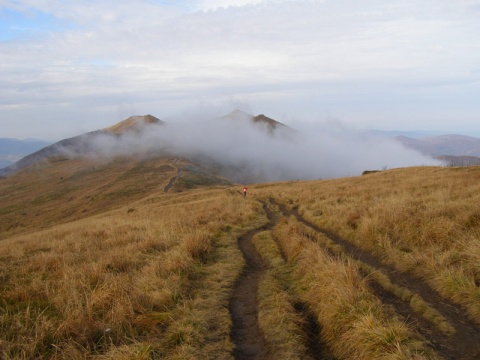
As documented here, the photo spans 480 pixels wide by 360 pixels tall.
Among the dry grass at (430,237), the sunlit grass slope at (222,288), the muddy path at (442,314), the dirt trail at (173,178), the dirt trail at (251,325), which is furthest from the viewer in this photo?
the dirt trail at (173,178)

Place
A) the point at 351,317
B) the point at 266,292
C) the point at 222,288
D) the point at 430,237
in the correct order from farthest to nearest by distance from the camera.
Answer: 1. the point at 430,237
2. the point at 222,288
3. the point at 266,292
4. the point at 351,317

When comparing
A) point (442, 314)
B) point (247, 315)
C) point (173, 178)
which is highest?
point (442, 314)

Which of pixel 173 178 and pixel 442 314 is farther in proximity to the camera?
pixel 173 178

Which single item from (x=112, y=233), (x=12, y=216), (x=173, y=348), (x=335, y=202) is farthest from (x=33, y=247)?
(x=12, y=216)

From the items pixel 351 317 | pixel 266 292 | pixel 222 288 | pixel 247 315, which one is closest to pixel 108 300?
pixel 222 288

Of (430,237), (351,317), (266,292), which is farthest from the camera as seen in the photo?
(430,237)

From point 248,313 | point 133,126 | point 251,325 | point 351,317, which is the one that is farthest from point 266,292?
point 133,126

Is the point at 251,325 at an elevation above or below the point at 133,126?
below

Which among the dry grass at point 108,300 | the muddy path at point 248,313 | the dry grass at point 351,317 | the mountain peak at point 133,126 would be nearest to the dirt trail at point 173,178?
the dry grass at point 108,300

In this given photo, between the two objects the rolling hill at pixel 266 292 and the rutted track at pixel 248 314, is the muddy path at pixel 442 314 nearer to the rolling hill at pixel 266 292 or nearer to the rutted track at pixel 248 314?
the rolling hill at pixel 266 292

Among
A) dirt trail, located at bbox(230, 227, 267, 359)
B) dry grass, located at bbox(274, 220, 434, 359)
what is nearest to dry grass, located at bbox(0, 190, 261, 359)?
dirt trail, located at bbox(230, 227, 267, 359)

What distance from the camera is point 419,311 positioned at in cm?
680

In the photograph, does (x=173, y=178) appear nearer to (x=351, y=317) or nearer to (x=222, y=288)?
(x=222, y=288)

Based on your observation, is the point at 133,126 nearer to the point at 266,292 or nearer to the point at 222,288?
the point at 222,288
